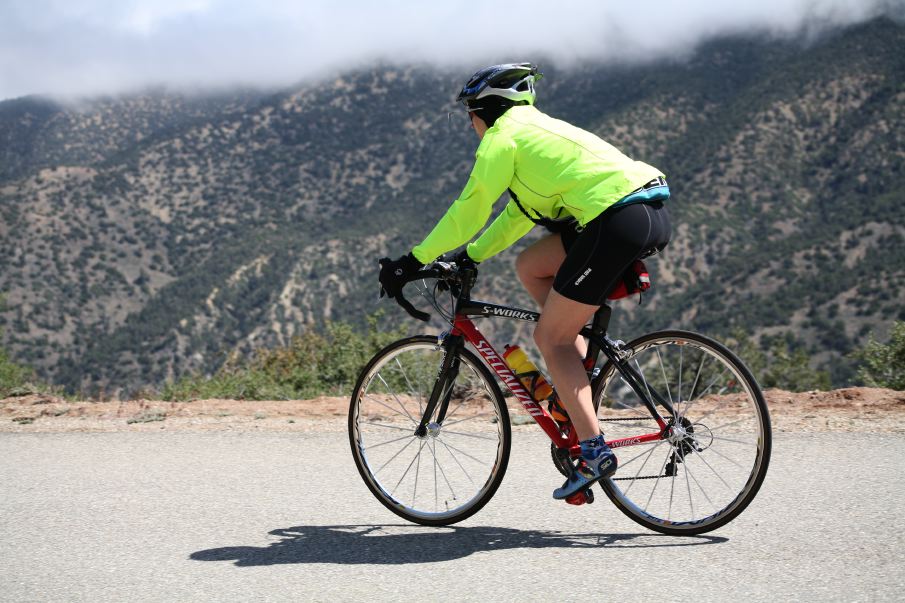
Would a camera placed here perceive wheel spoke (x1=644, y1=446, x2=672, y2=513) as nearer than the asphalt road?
No

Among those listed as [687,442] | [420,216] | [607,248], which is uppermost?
[420,216]

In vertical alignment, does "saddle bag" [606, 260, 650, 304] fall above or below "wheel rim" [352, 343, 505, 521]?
above

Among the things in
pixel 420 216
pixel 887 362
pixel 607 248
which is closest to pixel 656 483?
pixel 607 248

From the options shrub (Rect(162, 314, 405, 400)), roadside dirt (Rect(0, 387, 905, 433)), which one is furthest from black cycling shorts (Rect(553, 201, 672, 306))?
shrub (Rect(162, 314, 405, 400))

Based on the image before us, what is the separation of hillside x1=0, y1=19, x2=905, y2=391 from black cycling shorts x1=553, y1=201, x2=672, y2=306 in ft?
169

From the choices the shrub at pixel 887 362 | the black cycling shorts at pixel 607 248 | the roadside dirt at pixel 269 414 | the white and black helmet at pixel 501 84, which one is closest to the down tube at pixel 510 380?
the black cycling shorts at pixel 607 248

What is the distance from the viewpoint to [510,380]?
13.3ft

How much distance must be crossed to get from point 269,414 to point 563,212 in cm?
391

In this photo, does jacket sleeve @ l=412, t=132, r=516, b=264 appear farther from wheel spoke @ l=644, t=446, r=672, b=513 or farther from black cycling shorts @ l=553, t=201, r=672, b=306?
wheel spoke @ l=644, t=446, r=672, b=513

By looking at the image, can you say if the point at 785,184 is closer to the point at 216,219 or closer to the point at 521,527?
the point at 216,219

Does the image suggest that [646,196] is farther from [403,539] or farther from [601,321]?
[403,539]

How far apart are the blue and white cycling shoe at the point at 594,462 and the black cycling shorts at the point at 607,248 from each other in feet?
2.05

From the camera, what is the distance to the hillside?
69375mm

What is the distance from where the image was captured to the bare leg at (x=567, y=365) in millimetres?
3752
